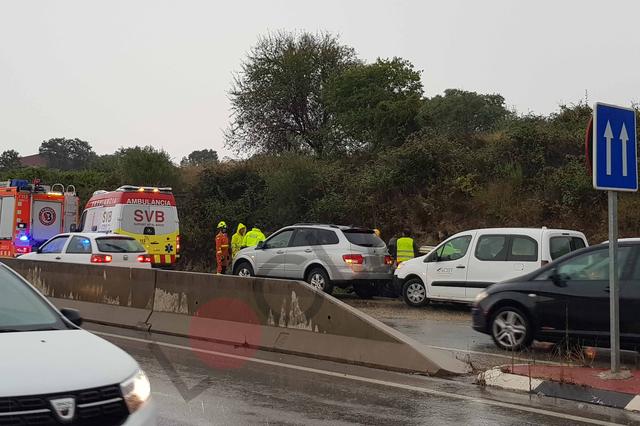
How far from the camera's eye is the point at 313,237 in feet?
53.1

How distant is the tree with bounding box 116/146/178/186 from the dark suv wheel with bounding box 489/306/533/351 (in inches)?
922

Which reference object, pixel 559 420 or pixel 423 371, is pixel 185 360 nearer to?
pixel 423 371

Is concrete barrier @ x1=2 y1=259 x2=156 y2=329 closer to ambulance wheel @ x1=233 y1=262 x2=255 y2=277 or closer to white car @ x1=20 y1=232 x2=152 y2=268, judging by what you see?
white car @ x1=20 y1=232 x2=152 y2=268

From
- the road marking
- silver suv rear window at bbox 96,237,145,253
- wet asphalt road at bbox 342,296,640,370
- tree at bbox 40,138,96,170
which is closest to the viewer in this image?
the road marking

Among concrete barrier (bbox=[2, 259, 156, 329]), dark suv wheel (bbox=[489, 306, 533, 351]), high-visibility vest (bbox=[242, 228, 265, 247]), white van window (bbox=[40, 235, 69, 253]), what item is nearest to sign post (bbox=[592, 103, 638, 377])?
dark suv wheel (bbox=[489, 306, 533, 351])

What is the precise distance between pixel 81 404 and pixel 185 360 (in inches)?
197

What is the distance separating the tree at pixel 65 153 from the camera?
8688 centimetres

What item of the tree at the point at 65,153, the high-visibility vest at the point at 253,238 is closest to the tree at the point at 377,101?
the high-visibility vest at the point at 253,238

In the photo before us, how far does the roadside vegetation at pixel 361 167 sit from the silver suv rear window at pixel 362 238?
17.7 feet

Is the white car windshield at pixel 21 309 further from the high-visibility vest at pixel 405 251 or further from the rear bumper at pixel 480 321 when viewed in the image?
Result: the high-visibility vest at pixel 405 251

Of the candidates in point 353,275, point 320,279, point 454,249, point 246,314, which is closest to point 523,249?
point 454,249

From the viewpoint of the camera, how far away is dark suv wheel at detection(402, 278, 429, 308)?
14.7m

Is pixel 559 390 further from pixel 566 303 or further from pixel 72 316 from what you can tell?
pixel 72 316

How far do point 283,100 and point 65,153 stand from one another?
61.9 metres
